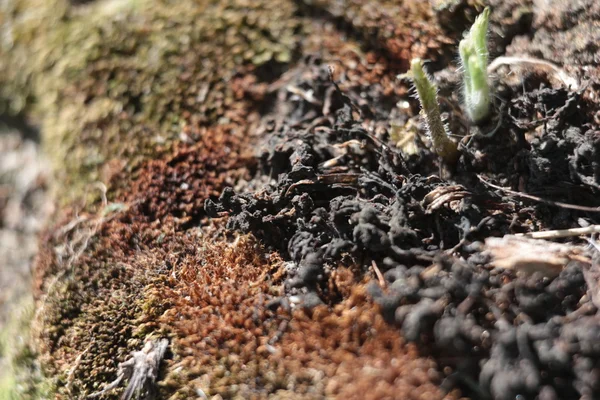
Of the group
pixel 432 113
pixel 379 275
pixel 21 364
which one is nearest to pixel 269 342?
pixel 379 275

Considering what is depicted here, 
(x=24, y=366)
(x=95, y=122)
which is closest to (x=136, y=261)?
(x=24, y=366)

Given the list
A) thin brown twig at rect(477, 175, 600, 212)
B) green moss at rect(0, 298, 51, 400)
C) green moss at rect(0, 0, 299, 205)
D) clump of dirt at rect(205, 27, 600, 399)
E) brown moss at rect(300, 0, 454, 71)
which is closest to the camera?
clump of dirt at rect(205, 27, 600, 399)

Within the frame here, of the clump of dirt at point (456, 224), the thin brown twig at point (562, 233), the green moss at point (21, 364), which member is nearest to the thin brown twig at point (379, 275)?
the clump of dirt at point (456, 224)

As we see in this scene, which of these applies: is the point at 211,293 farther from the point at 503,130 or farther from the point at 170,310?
the point at 503,130

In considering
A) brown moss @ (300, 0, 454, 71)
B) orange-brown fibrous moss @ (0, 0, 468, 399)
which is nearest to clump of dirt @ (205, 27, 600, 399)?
orange-brown fibrous moss @ (0, 0, 468, 399)

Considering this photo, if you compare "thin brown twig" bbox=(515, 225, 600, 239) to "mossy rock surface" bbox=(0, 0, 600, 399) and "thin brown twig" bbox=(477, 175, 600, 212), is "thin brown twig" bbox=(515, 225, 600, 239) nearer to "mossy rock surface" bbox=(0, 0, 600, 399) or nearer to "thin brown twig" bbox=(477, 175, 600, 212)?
"thin brown twig" bbox=(477, 175, 600, 212)
